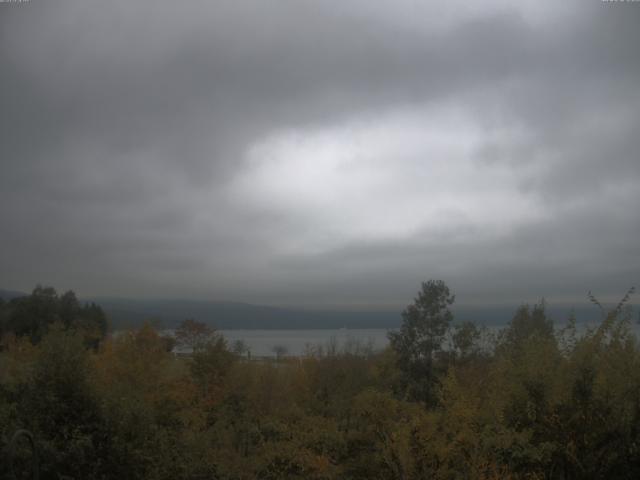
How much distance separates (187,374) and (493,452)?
16.9m

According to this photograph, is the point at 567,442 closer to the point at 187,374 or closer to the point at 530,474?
the point at 530,474

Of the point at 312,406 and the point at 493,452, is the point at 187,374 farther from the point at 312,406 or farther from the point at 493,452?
the point at 493,452

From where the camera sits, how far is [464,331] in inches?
1318

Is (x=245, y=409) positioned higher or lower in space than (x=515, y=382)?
lower

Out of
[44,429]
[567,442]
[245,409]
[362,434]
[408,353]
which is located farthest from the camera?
[408,353]

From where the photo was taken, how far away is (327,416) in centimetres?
2661

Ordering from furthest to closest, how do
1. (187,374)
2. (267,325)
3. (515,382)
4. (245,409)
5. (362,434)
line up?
1. (267,325)
2. (187,374)
3. (245,409)
4. (362,434)
5. (515,382)

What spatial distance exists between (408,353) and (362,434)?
9866 millimetres

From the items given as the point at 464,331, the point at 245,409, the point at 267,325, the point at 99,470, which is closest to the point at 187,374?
the point at 245,409

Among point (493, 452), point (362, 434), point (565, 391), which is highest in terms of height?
point (565, 391)

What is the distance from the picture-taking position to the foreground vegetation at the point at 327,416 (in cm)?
1412

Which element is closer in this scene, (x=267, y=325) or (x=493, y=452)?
(x=493, y=452)

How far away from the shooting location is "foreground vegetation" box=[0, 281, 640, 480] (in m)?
14.1

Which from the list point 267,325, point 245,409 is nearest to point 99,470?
point 245,409
